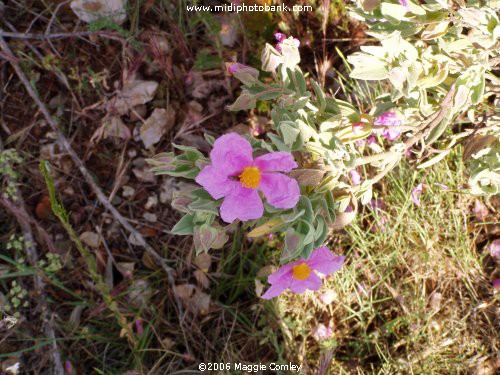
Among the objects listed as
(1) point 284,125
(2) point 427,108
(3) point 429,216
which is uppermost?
(1) point 284,125

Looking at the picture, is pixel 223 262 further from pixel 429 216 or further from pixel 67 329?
pixel 429 216

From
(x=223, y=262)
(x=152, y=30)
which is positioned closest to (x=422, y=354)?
(x=223, y=262)

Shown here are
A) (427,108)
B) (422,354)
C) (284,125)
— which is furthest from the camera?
(422,354)

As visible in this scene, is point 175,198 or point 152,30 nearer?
point 175,198

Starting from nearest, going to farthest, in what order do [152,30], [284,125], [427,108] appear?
[284,125]
[427,108]
[152,30]

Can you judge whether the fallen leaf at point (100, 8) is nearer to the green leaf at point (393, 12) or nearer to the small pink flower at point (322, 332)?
the green leaf at point (393, 12)

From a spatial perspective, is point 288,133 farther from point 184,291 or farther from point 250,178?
point 184,291

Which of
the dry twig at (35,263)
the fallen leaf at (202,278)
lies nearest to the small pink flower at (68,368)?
the dry twig at (35,263)
